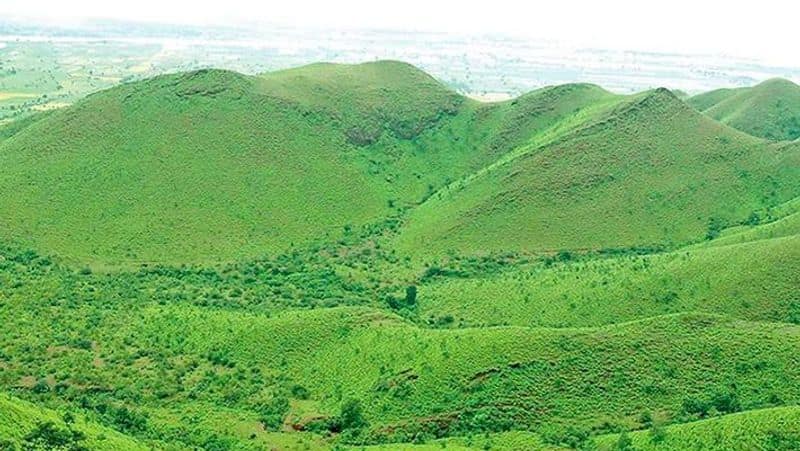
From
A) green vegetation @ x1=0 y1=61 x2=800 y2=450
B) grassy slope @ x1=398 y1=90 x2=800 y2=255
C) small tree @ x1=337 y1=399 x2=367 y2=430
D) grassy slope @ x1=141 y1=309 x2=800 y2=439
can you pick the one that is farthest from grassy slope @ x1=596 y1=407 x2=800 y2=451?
grassy slope @ x1=398 y1=90 x2=800 y2=255

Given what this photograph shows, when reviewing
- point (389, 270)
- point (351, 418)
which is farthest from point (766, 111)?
point (351, 418)

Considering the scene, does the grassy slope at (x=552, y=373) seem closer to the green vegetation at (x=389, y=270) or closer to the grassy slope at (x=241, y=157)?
the green vegetation at (x=389, y=270)

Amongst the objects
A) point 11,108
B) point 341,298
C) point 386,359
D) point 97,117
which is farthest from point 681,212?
point 11,108

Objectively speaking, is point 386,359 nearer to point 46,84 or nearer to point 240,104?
point 240,104

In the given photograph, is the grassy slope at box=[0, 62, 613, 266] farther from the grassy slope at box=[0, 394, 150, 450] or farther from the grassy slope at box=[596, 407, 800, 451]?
the grassy slope at box=[596, 407, 800, 451]

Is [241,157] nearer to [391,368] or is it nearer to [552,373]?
[391,368]

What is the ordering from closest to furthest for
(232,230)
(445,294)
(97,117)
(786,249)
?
(786,249) → (445,294) → (232,230) → (97,117)

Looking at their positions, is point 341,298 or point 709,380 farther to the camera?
point 341,298


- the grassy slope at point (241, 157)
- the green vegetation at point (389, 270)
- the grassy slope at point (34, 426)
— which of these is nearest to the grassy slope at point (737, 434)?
the green vegetation at point (389, 270)
